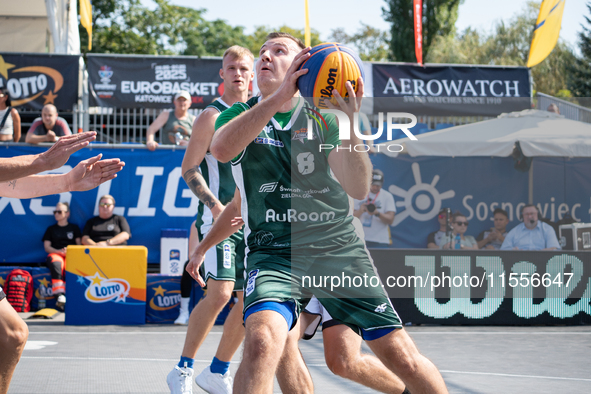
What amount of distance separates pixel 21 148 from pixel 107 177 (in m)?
7.38

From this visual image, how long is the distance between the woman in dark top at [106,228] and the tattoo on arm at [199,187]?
550 centimetres

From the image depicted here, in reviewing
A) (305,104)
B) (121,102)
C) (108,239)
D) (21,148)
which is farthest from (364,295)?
(121,102)

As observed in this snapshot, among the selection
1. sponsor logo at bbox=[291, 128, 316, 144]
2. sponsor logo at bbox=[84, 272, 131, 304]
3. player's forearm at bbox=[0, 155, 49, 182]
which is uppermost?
sponsor logo at bbox=[291, 128, 316, 144]

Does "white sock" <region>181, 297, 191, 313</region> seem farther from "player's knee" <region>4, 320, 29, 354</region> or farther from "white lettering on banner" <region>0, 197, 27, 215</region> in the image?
"player's knee" <region>4, 320, 29, 354</region>

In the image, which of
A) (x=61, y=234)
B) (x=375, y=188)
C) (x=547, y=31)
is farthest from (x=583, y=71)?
(x=61, y=234)

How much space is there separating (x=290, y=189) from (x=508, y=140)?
8.35 m

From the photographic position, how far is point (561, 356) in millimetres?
6363

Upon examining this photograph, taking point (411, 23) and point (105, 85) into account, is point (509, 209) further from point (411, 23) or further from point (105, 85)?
point (411, 23)

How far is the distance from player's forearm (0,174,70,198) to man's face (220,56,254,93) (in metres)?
1.44

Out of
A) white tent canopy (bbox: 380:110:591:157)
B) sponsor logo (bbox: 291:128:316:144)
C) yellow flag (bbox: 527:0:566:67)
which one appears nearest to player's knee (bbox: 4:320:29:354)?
sponsor logo (bbox: 291:128:316:144)

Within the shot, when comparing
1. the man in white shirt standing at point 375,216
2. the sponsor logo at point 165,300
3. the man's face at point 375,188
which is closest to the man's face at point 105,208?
the sponsor logo at point 165,300

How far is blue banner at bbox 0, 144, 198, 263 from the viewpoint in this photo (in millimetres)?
10195

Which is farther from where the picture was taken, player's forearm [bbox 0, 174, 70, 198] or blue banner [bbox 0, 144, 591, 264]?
blue banner [bbox 0, 144, 591, 264]

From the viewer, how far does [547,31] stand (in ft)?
48.0
